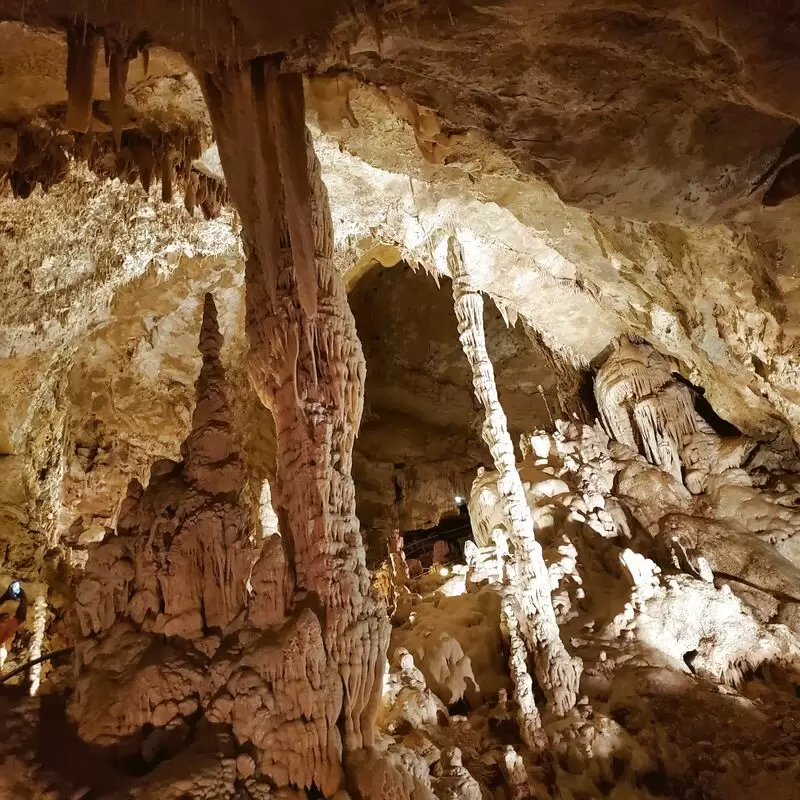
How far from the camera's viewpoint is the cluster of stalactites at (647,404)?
1011 centimetres

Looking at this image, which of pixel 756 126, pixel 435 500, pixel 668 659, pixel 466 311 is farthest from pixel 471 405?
pixel 756 126

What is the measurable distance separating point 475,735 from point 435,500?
8.63 meters

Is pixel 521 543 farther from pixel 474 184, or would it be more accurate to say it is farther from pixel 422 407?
pixel 422 407

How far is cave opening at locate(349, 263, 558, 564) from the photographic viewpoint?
14000 mm

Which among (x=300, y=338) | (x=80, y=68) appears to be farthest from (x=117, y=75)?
(x=300, y=338)

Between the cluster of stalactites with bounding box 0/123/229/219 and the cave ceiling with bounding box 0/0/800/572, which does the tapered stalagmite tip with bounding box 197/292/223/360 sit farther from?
the cave ceiling with bounding box 0/0/800/572

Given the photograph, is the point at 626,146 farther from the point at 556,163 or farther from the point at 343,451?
the point at 343,451

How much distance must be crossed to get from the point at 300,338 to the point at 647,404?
680cm

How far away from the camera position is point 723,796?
541 cm

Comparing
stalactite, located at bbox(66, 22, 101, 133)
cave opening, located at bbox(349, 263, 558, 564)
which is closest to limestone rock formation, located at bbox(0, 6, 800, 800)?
stalactite, located at bbox(66, 22, 101, 133)

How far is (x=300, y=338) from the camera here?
16.5ft

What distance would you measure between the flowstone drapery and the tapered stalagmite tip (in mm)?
363

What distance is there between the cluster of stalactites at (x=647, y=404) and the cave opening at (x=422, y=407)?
3.16 meters

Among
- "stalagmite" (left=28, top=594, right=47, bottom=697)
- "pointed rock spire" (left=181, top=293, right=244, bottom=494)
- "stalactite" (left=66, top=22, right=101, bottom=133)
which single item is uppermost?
"stalactite" (left=66, top=22, right=101, bottom=133)
